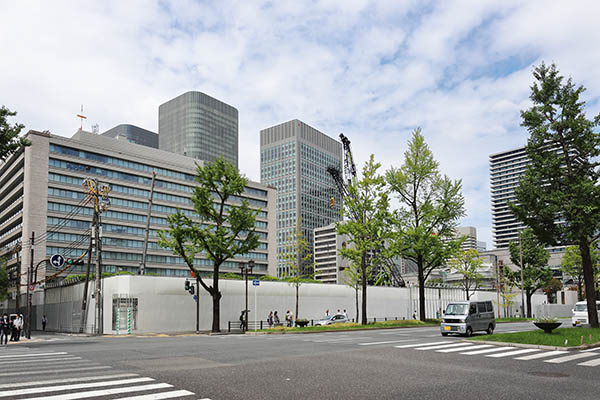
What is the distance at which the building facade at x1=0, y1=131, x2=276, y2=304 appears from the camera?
81.4 m

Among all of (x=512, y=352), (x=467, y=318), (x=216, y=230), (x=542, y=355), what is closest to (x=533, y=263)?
(x=467, y=318)

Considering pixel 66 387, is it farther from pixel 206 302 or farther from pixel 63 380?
pixel 206 302

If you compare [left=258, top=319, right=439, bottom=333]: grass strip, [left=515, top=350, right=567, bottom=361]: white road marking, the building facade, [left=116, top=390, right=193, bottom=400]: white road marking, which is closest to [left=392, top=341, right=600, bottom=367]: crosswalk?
[left=515, top=350, right=567, bottom=361]: white road marking

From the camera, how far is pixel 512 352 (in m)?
18.2

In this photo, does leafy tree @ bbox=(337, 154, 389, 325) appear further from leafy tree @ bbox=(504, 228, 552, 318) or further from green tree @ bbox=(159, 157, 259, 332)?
leafy tree @ bbox=(504, 228, 552, 318)

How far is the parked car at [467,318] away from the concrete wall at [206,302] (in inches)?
962

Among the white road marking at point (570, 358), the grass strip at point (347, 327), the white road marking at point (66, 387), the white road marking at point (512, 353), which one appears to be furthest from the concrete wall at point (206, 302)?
the white road marking at point (570, 358)

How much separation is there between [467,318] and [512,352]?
8.74m

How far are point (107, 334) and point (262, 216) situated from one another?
77.4m

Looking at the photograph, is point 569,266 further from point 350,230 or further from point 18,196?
point 18,196

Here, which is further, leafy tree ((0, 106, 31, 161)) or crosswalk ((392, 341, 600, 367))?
leafy tree ((0, 106, 31, 161))

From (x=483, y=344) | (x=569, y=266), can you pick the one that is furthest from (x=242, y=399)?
(x=569, y=266)

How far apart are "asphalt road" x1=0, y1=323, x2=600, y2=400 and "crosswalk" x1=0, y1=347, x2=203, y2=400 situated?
0.02m

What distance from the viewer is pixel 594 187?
2619cm
